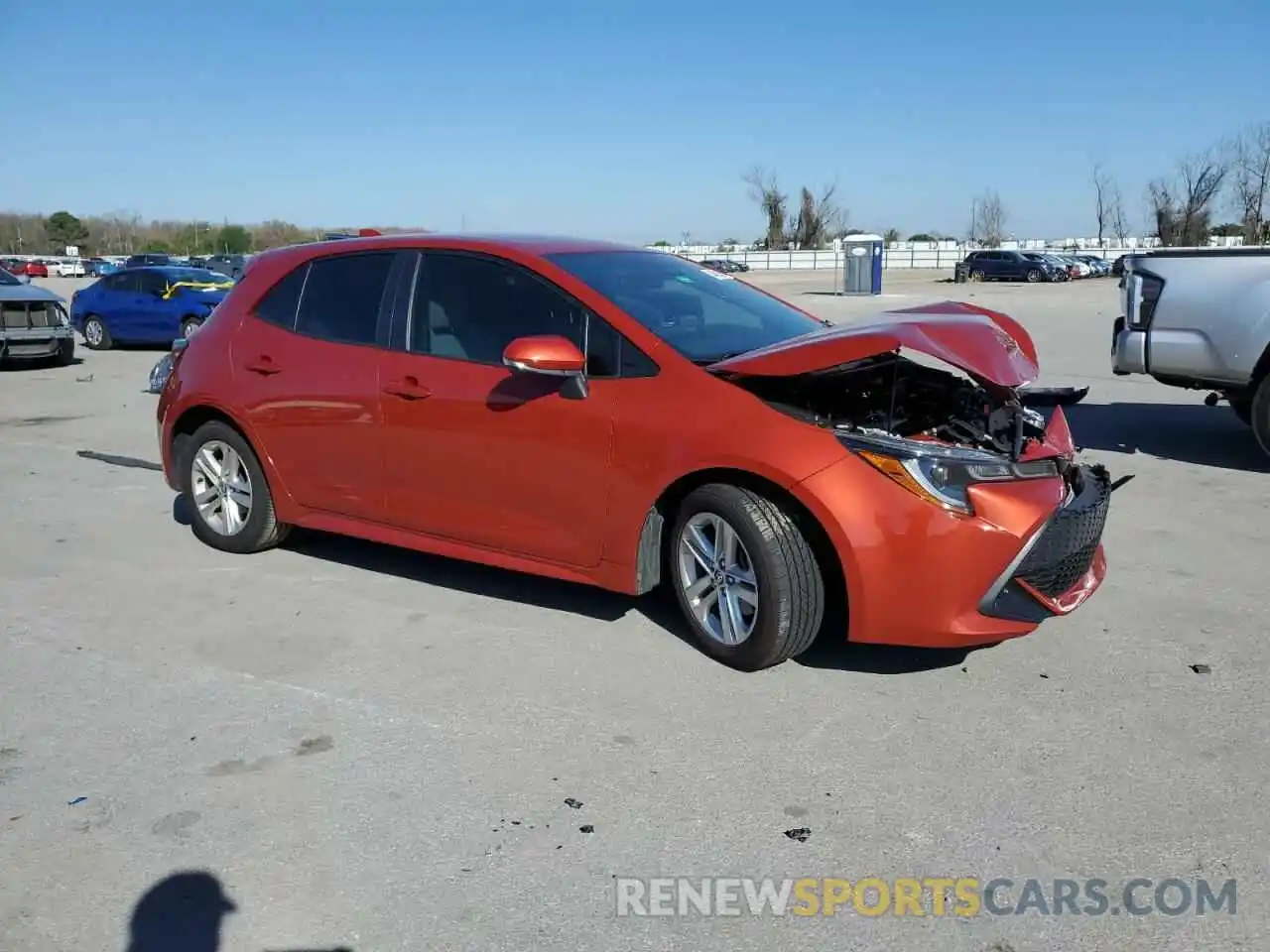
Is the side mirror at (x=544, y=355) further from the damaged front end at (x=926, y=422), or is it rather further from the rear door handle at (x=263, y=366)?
the rear door handle at (x=263, y=366)

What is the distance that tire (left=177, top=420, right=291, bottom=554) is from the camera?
587 centimetres

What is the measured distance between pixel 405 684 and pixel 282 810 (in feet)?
3.23

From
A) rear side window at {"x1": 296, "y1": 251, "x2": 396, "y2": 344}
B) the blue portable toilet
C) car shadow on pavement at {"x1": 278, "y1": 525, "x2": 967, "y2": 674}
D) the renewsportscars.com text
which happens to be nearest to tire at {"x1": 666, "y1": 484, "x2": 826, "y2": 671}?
car shadow on pavement at {"x1": 278, "y1": 525, "x2": 967, "y2": 674}

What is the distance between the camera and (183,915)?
9.36 feet

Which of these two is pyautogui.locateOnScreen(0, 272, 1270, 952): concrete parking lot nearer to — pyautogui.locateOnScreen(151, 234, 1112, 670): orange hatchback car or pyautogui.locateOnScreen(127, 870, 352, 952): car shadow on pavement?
pyautogui.locateOnScreen(127, 870, 352, 952): car shadow on pavement

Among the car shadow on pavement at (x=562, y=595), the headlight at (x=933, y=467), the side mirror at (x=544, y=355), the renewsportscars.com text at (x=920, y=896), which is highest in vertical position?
the side mirror at (x=544, y=355)

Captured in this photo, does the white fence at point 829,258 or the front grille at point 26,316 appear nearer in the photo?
the front grille at point 26,316

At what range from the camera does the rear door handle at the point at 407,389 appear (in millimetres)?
4945

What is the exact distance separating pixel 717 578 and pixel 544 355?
1095 mm

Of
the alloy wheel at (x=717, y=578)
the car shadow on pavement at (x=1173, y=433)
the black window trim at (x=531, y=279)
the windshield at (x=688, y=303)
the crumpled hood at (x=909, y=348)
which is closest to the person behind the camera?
the crumpled hood at (x=909, y=348)

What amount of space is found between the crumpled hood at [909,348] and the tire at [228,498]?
2780 mm

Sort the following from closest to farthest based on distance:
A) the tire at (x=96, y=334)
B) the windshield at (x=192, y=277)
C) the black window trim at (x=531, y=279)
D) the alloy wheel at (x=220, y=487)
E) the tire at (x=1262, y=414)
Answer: the black window trim at (x=531, y=279)
the alloy wheel at (x=220, y=487)
the tire at (x=1262, y=414)
the windshield at (x=192, y=277)
the tire at (x=96, y=334)

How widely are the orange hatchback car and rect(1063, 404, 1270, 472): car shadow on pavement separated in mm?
4339

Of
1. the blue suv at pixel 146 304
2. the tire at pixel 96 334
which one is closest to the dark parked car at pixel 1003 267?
the blue suv at pixel 146 304
